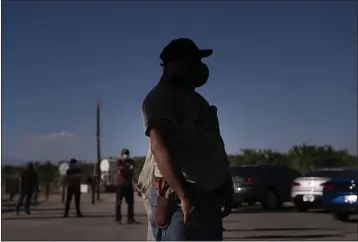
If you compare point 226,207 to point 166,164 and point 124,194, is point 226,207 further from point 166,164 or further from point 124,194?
point 124,194

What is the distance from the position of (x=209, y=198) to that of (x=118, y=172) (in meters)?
A: 10.3

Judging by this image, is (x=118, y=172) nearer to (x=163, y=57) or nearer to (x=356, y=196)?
(x=356, y=196)

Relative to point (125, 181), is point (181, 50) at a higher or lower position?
higher

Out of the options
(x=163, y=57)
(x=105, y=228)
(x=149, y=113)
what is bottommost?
(x=105, y=228)

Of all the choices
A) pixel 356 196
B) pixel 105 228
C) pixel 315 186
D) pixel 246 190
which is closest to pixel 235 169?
pixel 246 190

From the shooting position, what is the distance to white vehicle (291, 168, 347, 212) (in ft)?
55.3

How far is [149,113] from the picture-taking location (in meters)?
3.14

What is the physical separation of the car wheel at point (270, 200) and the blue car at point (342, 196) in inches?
179

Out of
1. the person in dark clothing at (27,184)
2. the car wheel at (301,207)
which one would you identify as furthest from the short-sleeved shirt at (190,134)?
the car wheel at (301,207)

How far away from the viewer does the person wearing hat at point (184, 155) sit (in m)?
3.09

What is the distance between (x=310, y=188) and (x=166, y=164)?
14597 millimetres

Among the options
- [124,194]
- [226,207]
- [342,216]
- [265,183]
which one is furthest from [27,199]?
[226,207]

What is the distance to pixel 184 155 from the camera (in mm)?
3139

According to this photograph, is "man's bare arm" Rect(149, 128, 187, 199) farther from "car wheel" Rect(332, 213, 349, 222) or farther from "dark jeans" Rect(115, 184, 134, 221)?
"car wheel" Rect(332, 213, 349, 222)
